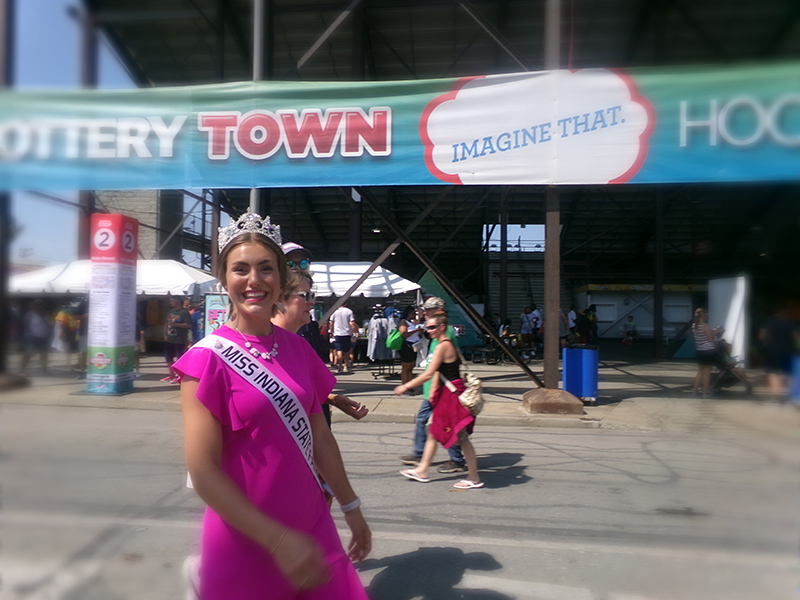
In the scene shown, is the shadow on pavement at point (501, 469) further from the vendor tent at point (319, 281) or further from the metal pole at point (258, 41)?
the vendor tent at point (319, 281)

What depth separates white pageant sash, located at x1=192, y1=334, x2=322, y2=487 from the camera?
1.65 metres

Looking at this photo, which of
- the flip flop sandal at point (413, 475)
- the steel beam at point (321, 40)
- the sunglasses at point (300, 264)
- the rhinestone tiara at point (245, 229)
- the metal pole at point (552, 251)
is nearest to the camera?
the rhinestone tiara at point (245, 229)

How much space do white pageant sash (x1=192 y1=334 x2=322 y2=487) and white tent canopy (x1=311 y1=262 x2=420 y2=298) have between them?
40.9ft

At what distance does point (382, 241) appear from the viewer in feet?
94.7

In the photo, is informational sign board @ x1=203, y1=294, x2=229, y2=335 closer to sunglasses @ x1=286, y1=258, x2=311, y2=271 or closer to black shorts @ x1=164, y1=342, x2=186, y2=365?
black shorts @ x1=164, y1=342, x2=186, y2=365

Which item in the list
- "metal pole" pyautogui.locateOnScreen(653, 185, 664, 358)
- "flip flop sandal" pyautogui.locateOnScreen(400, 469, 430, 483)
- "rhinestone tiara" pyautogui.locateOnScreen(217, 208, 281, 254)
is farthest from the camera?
"metal pole" pyautogui.locateOnScreen(653, 185, 664, 358)

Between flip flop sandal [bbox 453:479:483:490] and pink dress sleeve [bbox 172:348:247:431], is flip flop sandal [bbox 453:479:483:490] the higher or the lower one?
the lower one

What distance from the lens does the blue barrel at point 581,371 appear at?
361 inches

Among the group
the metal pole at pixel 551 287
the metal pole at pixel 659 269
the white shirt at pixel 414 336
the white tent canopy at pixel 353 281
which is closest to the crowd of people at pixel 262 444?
the metal pole at pixel 551 287

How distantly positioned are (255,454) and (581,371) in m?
8.43

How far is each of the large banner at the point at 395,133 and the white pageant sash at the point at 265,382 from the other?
265 inches

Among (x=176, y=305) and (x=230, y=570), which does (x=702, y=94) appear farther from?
(x=176, y=305)

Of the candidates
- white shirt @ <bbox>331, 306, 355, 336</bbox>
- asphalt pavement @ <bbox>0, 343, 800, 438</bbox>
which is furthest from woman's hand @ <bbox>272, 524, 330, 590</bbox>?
white shirt @ <bbox>331, 306, 355, 336</bbox>

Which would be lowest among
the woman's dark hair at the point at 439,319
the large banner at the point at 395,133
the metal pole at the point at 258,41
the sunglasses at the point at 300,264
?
the woman's dark hair at the point at 439,319
